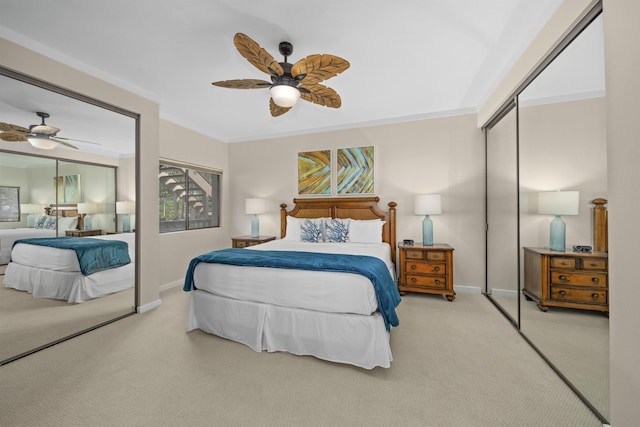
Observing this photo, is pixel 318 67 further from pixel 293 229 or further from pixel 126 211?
pixel 126 211

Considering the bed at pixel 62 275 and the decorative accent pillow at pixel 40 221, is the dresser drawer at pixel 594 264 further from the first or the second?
the decorative accent pillow at pixel 40 221

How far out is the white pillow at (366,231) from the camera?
3.79m

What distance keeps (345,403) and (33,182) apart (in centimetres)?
320

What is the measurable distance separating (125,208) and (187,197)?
1.48 metres

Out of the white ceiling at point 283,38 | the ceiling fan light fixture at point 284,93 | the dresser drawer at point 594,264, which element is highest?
the white ceiling at point 283,38

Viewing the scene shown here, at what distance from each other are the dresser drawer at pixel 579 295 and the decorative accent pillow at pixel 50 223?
440cm

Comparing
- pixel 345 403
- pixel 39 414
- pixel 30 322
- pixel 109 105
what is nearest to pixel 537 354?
pixel 345 403

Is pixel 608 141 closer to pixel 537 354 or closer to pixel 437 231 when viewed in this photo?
pixel 537 354

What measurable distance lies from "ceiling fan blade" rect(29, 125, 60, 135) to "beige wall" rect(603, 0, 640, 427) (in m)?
4.11

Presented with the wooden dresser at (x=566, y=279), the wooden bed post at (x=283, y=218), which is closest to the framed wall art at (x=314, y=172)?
the wooden bed post at (x=283, y=218)

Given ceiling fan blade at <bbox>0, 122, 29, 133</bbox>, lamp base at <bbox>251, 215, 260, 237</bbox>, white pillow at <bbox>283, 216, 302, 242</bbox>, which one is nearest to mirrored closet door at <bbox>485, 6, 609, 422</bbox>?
white pillow at <bbox>283, 216, 302, 242</bbox>

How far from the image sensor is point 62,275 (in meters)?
2.62

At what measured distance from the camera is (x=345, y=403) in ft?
5.42

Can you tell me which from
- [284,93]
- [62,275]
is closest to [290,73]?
[284,93]
